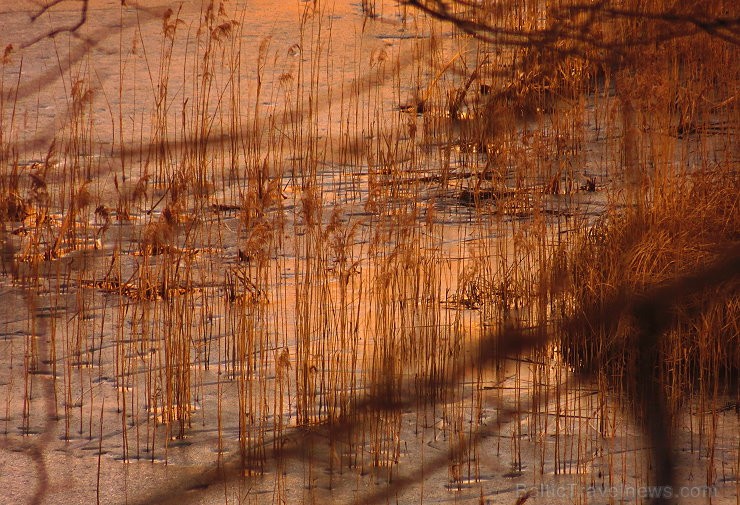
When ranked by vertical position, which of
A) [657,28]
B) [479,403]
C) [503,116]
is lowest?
[479,403]

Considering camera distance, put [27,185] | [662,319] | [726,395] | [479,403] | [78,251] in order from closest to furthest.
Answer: [662,319] < [479,403] < [726,395] < [78,251] < [27,185]

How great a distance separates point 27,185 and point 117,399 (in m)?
1.56

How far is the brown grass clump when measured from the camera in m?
2.16

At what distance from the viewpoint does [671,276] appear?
82.3 inches

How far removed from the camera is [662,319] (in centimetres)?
55

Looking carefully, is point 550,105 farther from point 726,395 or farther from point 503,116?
point 726,395

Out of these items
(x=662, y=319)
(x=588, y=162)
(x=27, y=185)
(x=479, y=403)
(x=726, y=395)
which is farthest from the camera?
(x=588, y=162)

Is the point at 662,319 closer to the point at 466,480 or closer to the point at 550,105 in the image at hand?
the point at 466,480

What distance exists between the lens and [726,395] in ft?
7.58

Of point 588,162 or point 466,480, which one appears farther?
point 588,162

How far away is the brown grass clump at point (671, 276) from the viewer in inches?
84.9

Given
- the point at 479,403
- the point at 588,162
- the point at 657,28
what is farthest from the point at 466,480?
the point at 588,162

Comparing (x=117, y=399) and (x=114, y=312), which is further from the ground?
(x=114, y=312)

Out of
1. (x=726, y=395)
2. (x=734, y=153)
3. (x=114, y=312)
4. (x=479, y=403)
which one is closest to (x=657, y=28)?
Result: (x=479, y=403)
